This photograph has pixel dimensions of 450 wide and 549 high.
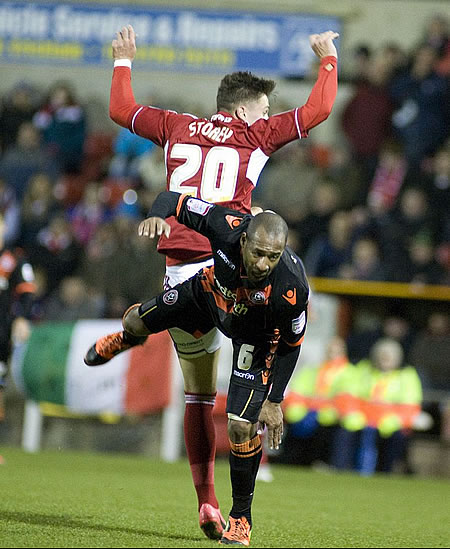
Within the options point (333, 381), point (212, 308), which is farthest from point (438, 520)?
point (333, 381)

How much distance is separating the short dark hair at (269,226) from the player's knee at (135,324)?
1.07 meters

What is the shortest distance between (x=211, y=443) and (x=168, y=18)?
12112mm

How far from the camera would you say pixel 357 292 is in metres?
13.2

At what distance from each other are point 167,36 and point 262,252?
12.8 metres

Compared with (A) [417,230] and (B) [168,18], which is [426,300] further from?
(B) [168,18]

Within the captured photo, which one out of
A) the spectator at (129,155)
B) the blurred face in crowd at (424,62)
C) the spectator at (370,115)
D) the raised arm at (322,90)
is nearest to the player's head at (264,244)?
the raised arm at (322,90)

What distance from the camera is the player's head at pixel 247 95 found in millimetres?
6035

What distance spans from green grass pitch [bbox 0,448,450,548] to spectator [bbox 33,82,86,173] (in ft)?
19.6

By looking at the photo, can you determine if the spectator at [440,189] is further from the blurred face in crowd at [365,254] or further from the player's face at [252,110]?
the player's face at [252,110]

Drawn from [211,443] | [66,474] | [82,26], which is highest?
[82,26]

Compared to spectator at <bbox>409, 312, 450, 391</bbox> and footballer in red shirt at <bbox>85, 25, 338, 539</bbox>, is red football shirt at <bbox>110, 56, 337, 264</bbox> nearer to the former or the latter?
footballer in red shirt at <bbox>85, 25, 338, 539</bbox>

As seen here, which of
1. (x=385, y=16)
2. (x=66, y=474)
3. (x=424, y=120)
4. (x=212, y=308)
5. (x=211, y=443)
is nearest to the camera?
(x=212, y=308)

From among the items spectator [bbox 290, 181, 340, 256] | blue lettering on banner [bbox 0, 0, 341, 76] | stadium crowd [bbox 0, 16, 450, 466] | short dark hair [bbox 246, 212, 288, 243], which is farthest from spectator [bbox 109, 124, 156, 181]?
short dark hair [bbox 246, 212, 288, 243]

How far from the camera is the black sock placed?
5.43 meters
